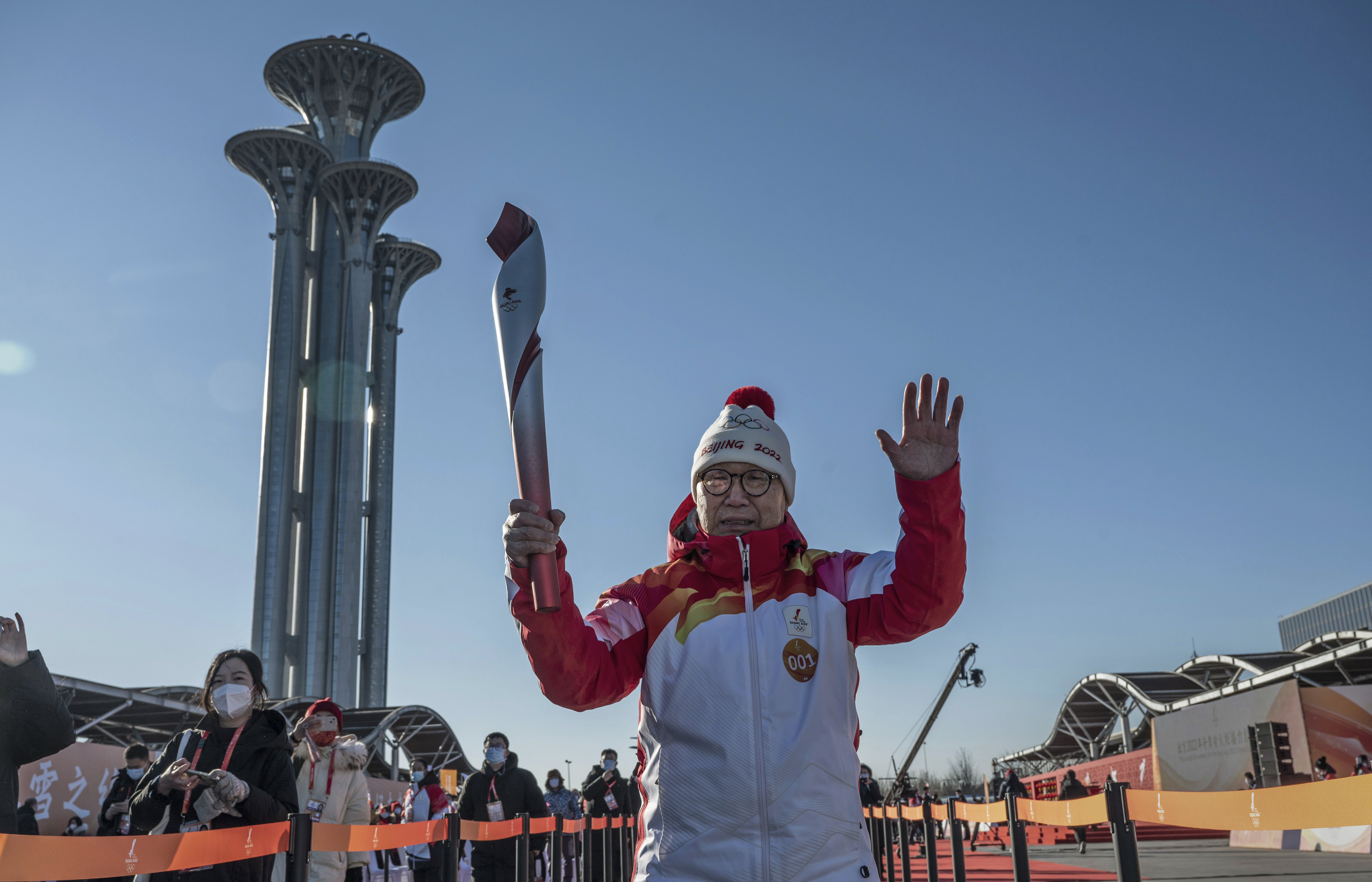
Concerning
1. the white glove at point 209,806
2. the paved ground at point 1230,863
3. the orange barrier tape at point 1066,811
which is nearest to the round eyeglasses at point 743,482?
the orange barrier tape at point 1066,811

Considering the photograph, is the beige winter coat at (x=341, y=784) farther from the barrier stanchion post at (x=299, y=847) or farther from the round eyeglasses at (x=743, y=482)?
the round eyeglasses at (x=743, y=482)

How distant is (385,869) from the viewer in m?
9.62

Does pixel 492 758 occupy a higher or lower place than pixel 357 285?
lower

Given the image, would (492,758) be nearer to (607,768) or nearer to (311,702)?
(607,768)

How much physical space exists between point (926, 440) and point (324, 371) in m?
56.4

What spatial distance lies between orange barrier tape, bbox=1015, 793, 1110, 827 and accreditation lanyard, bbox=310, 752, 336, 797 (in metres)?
4.17

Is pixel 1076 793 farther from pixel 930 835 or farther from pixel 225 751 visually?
pixel 225 751

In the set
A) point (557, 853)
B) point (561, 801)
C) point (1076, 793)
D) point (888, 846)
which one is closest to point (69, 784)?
point (561, 801)

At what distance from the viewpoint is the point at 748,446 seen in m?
2.82

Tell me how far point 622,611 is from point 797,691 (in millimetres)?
479

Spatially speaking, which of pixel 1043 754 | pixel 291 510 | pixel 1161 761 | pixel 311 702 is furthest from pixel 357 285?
pixel 1043 754

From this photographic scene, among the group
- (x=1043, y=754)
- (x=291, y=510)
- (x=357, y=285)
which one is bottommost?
(x=1043, y=754)

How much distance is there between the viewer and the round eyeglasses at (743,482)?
9.19 feet

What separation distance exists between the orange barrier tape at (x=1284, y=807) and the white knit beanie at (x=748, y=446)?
1.63 m
